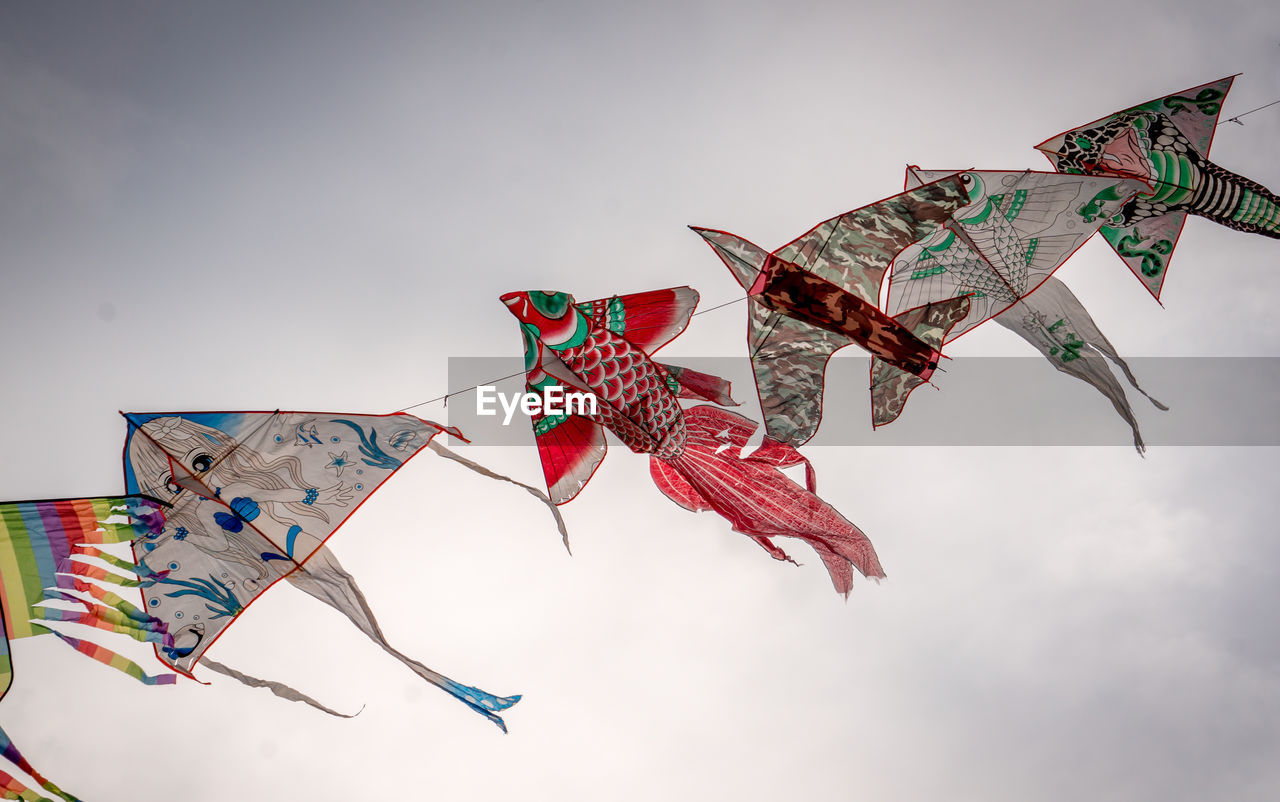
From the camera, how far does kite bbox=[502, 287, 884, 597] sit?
236 inches

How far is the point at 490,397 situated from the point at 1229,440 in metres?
10.7

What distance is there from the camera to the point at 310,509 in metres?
6.07

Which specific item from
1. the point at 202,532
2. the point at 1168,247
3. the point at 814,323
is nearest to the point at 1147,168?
the point at 1168,247

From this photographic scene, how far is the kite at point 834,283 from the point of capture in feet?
20.2

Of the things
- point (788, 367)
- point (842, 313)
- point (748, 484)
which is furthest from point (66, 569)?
point (842, 313)

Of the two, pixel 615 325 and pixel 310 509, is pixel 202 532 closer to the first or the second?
pixel 310 509

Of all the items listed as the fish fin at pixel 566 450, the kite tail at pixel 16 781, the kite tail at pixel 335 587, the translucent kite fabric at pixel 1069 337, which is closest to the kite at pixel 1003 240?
the translucent kite fabric at pixel 1069 337

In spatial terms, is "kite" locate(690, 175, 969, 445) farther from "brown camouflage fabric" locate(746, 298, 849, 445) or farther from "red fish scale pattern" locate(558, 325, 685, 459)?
"red fish scale pattern" locate(558, 325, 685, 459)

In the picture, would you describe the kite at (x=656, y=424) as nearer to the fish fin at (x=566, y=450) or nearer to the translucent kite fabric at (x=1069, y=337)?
the fish fin at (x=566, y=450)

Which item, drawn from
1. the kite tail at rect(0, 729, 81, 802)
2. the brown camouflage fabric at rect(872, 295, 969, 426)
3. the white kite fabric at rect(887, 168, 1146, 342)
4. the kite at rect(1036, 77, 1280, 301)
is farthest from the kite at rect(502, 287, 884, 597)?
the kite tail at rect(0, 729, 81, 802)

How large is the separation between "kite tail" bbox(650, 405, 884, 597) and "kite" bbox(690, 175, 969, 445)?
22.1 inches

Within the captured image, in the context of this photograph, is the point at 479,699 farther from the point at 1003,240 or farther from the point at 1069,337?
the point at 1069,337

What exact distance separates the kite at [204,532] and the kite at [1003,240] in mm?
4334

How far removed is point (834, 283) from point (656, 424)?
1859 mm
